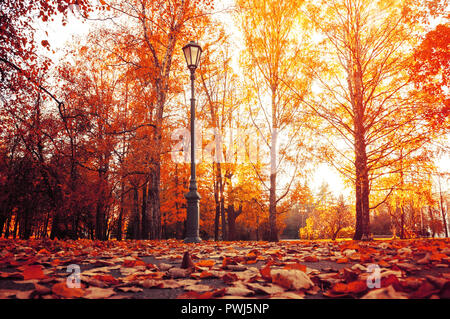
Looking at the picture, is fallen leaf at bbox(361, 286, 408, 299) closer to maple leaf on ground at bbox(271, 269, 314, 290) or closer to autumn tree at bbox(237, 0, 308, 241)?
maple leaf on ground at bbox(271, 269, 314, 290)

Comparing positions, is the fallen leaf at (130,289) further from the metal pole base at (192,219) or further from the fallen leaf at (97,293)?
the metal pole base at (192,219)

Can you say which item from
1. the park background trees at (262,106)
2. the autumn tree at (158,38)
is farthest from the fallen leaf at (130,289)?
the autumn tree at (158,38)

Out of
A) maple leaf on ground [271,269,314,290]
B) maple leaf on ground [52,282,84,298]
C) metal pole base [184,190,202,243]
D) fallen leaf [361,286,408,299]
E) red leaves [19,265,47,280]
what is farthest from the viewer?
metal pole base [184,190,202,243]

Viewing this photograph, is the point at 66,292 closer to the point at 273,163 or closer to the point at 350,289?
the point at 350,289

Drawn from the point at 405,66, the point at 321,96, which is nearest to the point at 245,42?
the point at 321,96

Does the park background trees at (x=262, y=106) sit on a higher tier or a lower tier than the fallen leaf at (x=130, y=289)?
higher

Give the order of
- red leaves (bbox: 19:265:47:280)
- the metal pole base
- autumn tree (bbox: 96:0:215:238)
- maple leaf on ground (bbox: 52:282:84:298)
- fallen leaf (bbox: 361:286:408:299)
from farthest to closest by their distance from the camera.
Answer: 1. autumn tree (bbox: 96:0:215:238)
2. the metal pole base
3. red leaves (bbox: 19:265:47:280)
4. maple leaf on ground (bbox: 52:282:84:298)
5. fallen leaf (bbox: 361:286:408:299)

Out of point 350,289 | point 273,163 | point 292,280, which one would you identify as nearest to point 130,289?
point 292,280

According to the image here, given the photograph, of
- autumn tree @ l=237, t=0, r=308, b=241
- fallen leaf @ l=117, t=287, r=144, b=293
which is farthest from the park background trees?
fallen leaf @ l=117, t=287, r=144, b=293

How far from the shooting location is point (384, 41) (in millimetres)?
8711

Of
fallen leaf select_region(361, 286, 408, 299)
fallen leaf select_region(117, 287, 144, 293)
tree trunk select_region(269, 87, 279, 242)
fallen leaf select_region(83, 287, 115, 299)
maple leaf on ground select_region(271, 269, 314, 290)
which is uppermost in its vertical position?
tree trunk select_region(269, 87, 279, 242)

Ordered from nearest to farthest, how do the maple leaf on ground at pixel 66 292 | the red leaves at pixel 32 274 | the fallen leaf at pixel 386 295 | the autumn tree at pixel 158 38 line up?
the fallen leaf at pixel 386 295
the maple leaf on ground at pixel 66 292
the red leaves at pixel 32 274
the autumn tree at pixel 158 38

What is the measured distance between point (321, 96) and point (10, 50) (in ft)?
32.0

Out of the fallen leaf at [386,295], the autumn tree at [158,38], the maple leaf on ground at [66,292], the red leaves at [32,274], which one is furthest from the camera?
the autumn tree at [158,38]
